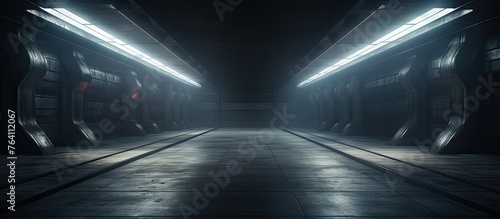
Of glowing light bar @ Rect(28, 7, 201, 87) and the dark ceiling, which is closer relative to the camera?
the dark ceiling

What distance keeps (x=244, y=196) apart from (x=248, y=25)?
689cm

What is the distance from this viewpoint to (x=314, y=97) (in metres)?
35.3

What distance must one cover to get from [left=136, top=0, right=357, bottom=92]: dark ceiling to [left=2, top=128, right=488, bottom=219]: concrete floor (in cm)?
439

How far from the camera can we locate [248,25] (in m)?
11.5

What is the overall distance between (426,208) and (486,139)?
9.12 meters

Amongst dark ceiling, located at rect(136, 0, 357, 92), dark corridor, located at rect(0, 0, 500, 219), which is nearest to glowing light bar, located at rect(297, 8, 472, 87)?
dark corridor, located at rect(0, 0, 500, 219)

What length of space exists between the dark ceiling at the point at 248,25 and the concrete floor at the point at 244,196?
4.39m

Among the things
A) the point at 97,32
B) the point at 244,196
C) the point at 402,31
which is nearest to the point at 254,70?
the point at 402,31

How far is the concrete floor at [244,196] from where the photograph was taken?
198 inches

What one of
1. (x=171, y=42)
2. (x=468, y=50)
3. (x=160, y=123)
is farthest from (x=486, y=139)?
(x=160, y=123)

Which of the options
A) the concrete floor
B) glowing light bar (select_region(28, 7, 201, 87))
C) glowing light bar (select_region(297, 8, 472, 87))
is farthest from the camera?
glowing light bar (select_region(28, 7, 201, 87))

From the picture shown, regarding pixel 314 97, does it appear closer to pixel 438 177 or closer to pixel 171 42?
pixel 171 42

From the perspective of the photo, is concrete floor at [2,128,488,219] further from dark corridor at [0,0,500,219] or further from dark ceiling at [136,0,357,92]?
dark ceiling at [136,0,357,92]

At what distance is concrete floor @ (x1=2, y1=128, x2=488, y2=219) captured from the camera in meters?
5.03
